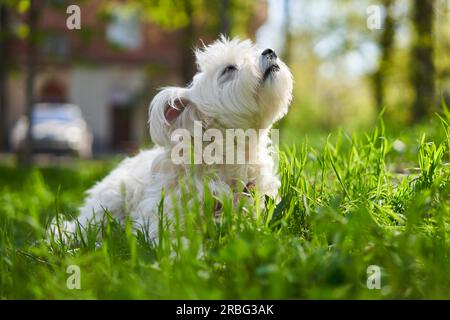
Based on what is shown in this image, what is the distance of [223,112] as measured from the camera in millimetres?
4043

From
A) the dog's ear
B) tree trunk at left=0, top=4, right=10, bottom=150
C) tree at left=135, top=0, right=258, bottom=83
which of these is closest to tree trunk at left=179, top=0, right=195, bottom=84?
tree at left=135, top=0, right=258, bottom=83

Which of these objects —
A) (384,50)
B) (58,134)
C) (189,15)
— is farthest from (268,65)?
(58,134)

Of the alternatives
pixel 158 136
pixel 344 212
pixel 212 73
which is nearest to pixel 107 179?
pixel 158 136

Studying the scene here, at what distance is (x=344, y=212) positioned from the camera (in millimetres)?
3533

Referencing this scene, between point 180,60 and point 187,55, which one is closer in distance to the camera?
point 187,55

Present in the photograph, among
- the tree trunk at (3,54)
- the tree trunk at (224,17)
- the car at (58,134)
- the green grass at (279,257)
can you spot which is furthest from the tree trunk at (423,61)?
the car at (58,134)

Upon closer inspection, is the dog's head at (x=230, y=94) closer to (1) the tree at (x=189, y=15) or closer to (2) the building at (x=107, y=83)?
(1) the tree at (x=189, y=15)

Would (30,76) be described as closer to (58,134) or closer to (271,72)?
(271,72)

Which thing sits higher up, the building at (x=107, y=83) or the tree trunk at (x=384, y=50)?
the building at (x=107, y=83)

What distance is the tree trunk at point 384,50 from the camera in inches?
656

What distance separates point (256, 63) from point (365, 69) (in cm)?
2128

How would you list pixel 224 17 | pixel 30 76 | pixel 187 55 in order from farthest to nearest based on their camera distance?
pixel 187 55 → pixel 30 76 → pixel 224 17

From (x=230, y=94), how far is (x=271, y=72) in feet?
0.95
